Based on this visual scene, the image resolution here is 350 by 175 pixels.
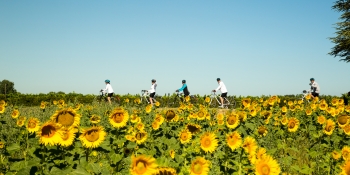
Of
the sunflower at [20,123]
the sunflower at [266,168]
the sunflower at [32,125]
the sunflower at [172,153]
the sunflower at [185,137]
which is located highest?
the sunflower at [32,125]

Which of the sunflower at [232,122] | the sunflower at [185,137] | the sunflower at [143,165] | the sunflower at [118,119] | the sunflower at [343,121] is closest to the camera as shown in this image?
the sunflower at [143,165]

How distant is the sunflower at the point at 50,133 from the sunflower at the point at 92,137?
22 centimetres

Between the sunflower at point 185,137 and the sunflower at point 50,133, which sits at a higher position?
the sunflower at point 50,133

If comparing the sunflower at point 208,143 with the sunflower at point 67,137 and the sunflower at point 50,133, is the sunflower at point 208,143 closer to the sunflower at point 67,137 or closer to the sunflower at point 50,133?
the sunflower at point 67,137

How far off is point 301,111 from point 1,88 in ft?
227

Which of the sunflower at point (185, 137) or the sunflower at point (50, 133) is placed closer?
the sunflower at point (50, 133)

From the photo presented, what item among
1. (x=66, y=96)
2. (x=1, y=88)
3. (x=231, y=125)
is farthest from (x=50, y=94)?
(x=1, y=88)

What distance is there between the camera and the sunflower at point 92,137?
274 cm

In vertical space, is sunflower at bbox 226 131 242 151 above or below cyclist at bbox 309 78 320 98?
below

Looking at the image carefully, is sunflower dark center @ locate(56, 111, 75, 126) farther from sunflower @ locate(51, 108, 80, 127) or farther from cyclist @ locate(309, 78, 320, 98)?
cyclist @ locate(309, 78, 320, 98)

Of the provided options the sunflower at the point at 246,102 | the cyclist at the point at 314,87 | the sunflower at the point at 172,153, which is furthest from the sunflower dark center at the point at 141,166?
the cyclist at the point at 314,87

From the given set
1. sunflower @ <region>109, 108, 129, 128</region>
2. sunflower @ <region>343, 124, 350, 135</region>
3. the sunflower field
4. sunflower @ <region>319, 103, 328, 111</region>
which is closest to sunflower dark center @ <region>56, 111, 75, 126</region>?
the sunflower field

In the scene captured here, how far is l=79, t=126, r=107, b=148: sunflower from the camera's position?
274 cm

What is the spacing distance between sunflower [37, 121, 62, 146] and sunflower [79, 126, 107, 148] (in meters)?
0.22
